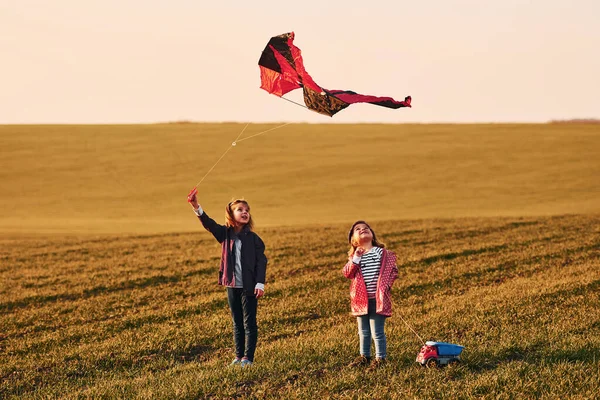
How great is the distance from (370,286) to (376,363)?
37.3 inches

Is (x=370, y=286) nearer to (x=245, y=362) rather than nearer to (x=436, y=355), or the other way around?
(x=436, y=355)

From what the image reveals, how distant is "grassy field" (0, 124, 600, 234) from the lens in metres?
34.8

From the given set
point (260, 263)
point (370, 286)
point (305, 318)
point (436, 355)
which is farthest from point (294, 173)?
point (436, 355)

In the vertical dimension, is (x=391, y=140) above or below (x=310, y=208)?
above

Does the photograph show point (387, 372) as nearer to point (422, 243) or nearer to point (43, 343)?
point (43, 343)

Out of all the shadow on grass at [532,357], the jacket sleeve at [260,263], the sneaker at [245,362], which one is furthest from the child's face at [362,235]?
the sneaker at [245,362]

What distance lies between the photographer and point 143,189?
41.7 meters

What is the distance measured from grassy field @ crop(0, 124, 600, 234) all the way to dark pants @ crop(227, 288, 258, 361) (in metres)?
21.5

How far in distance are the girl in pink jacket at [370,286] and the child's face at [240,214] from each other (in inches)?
55.8

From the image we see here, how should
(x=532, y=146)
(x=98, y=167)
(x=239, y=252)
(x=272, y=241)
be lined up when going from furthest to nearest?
(x=532, y=146) → (x=98, y=167) → (x=272, y=241) → (x=239, y=252)

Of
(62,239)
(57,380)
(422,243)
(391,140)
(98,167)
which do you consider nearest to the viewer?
(57,380)

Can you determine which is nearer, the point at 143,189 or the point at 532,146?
the point at 143,189

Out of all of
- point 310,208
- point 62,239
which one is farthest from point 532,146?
point 62,239

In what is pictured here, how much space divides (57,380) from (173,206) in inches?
1113
